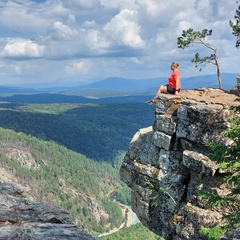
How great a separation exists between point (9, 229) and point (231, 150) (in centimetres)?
1402

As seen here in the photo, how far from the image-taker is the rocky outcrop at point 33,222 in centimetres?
1003

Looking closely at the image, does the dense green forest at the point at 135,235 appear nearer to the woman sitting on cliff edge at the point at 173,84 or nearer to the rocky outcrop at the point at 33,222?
the woman sitting on cliff edge at the point at 173,84

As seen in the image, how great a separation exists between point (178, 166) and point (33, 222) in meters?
18.3

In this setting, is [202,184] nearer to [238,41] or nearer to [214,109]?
[214,109]

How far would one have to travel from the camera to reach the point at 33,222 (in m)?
11.6

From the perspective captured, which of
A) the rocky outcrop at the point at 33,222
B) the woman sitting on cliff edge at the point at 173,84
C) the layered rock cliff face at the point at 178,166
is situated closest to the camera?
the rocky outcrop at the point at 33,222

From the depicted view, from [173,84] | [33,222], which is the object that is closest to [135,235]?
[173,84]

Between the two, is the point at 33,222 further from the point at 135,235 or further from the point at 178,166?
the point at 135,235

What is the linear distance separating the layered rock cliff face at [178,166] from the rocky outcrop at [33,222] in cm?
1497

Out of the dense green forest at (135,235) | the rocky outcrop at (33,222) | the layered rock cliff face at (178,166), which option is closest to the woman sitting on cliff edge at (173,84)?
the layered rock cliff face at (178,166)

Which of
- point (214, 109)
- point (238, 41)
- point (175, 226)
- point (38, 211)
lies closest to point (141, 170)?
point (175, 226)

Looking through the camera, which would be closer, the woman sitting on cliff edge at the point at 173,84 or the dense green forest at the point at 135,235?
the woman sitting on cliff edge at the point at 173,84

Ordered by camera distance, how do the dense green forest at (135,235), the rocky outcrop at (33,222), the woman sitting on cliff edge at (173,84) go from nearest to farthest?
the rocky outcrop at (33,222)
the woman sitting on cliff edge at (173,84)
the dense green forest at (135,235)

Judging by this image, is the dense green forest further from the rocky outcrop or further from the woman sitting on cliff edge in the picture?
the rocky outcrop
